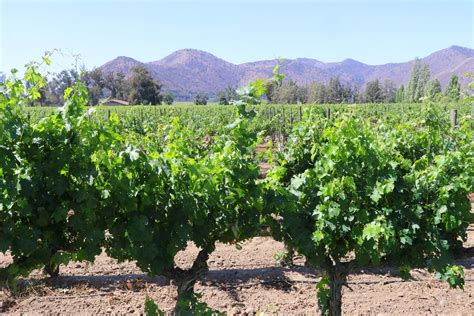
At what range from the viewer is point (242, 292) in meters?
5.32

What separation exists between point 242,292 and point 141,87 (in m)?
63.6

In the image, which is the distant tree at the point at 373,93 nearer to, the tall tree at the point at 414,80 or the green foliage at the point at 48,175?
the tall tree at the point at 414,80

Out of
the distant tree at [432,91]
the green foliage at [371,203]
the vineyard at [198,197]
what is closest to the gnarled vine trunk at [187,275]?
the vineyard at [198,197]

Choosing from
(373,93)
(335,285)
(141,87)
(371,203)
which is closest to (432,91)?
(335,285)

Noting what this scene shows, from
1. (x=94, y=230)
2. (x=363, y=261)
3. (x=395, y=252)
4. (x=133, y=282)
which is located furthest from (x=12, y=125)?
(x=133, y=282)

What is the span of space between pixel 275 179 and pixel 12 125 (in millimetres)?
1813

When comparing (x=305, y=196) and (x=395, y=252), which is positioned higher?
(x=305, y=196)

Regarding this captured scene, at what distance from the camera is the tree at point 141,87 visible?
216 ft

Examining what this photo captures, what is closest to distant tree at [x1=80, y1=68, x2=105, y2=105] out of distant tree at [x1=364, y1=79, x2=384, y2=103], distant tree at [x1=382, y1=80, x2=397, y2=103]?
distant tree at [x1=382, y1=80, x2=397, y2=103]

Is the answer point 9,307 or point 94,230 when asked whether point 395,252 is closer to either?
point 94,230

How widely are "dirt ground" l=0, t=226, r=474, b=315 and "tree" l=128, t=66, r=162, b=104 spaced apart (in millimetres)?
61012

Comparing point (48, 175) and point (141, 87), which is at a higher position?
point (141, 87)

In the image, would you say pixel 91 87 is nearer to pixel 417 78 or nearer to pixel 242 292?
pixel 242 292

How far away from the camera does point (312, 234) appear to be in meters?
3.65
